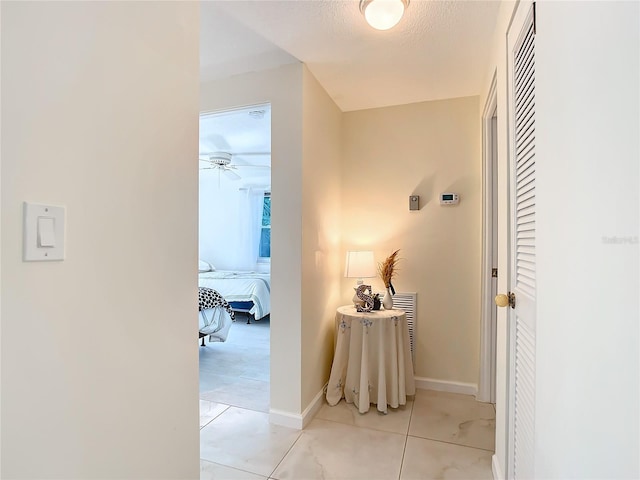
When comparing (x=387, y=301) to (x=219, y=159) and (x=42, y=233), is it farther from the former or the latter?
(x=219, y=159)

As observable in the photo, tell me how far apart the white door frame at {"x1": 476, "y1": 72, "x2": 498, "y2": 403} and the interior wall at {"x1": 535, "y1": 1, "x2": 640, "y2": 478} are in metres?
1.52

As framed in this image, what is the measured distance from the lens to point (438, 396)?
2598 millimetres

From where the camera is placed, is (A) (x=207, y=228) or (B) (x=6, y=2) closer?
(B) (x=6, y=2)

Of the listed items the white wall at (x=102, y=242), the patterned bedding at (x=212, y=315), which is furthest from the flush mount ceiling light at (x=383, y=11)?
the patterned bedding at (x=212, y=315)

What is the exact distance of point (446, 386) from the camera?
2.68 meters

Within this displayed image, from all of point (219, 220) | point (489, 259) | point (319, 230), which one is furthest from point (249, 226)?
point (489, 259)

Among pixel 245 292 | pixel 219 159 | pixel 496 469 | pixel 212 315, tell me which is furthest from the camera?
pixel 245 292

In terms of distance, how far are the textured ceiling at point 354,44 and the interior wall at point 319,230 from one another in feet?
0.82

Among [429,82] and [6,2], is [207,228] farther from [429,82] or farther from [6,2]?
[6,2]

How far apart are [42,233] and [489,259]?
8.31 feet

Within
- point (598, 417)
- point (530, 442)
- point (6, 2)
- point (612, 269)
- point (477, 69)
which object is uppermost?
point (477, 69)

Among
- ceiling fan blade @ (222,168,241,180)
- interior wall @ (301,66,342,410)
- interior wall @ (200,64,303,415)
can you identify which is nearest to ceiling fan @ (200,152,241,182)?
ceiling fan blade @ (222,168,241,180)

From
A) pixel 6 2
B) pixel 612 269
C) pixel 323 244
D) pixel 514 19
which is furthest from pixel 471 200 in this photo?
pixel 6 2

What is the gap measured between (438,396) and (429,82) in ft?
7.92
